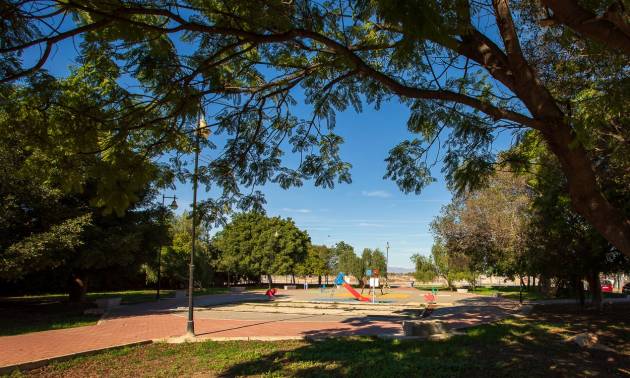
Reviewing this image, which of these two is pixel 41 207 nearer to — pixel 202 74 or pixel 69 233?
pixel 69 233

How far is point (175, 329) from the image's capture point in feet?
50.2

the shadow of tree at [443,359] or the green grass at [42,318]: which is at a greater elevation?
the shadow of tree at [443,359]

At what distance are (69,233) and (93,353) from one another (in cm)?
826

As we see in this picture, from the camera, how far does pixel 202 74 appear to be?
5922 millimetres

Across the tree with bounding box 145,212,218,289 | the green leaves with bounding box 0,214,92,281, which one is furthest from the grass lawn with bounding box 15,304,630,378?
the tree with bounding box 145,212,218,289

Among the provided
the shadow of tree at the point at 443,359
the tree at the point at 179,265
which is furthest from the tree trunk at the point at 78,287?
the shadow of tree at the point at 443,359

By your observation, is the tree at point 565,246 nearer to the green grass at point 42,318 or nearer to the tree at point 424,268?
the green grass at point 42,318

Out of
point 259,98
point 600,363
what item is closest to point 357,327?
point 600,363

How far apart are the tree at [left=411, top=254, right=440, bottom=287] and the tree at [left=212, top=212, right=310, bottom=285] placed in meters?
18.6

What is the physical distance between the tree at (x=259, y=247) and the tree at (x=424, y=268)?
18646mm

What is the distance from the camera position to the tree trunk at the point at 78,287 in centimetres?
2585

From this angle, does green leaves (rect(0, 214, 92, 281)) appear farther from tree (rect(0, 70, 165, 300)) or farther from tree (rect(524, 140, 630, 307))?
tree (rect(524, 140, 630, 307))

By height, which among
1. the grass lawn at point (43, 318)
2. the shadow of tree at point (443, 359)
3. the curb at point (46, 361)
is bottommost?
the grass lawn at point (43, 318)

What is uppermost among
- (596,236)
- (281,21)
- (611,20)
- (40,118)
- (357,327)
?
(281,21)
